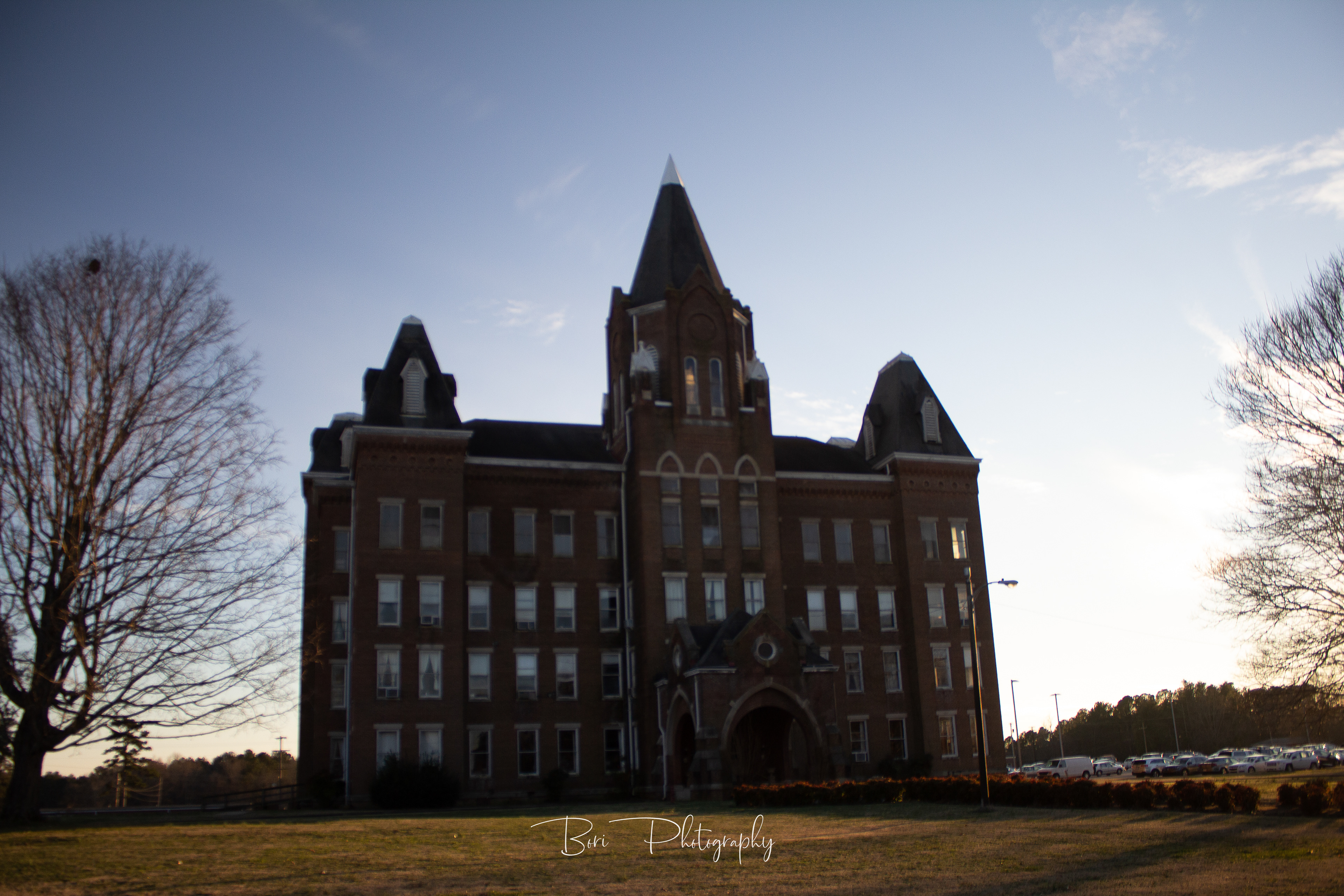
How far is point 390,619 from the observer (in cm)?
4269

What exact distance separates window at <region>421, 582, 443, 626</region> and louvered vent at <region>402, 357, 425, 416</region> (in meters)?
7.22

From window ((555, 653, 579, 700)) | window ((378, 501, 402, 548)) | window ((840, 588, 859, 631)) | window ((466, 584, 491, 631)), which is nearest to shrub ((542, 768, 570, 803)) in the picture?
window ((555, 653, 579, 700))

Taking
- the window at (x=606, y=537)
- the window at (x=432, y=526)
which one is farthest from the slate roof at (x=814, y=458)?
the window at (x=432, y=526)

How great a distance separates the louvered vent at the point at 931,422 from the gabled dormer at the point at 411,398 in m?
22.9

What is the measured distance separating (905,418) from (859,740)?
15812mm

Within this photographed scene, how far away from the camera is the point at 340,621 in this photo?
45.3 meters

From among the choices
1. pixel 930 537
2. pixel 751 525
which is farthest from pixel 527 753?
pixel 930 537

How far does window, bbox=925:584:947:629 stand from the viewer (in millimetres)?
50000

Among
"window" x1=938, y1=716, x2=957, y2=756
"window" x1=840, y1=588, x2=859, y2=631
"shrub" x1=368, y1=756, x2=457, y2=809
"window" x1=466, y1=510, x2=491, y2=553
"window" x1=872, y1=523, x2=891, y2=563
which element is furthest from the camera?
"window" x1=872, y1=523, x2=891, y2=563

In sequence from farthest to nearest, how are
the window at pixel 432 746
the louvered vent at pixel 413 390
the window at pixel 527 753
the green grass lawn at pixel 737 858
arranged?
1. the louvered vent at pixel 413 390
2. the window at pixel 527 753
3. the window at pixel 432 746
4. the green grass lawn at pixel 737 858

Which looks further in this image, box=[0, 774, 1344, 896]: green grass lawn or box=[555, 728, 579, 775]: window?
box=[555, 728, 579, 775]: window

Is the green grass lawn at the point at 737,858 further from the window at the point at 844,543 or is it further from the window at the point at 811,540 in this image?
the window at the point at 844,543

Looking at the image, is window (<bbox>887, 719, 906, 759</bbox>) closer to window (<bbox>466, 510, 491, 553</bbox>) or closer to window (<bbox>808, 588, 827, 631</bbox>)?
window (<bbox>808, 588, 827, 631</bbox>)

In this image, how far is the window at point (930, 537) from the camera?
167 feet
